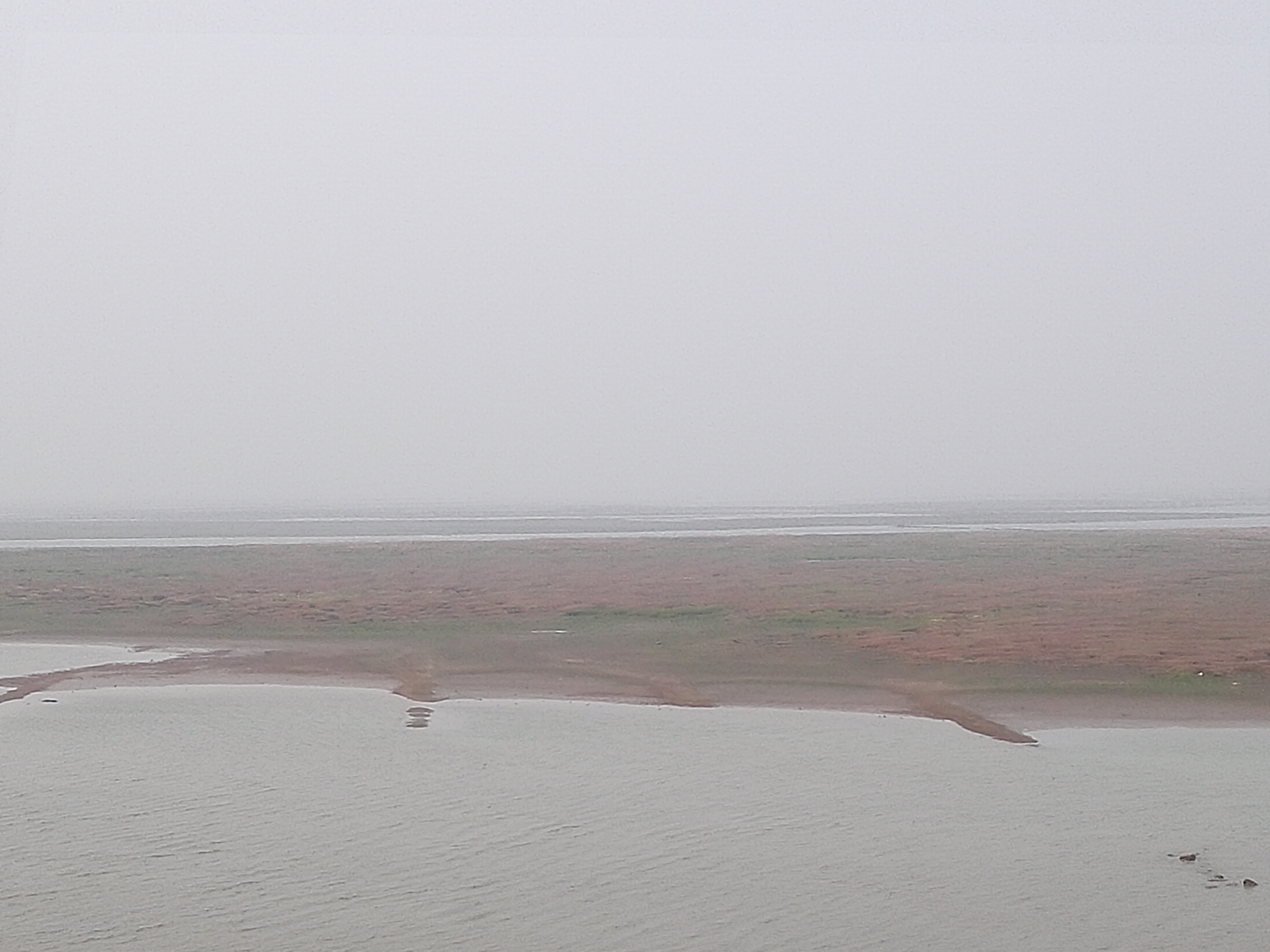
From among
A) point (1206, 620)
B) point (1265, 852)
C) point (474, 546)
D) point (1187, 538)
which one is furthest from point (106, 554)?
point (1265, 852)

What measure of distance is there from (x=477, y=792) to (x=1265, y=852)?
283 inches

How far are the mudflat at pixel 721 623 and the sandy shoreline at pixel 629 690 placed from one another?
0.23 ft

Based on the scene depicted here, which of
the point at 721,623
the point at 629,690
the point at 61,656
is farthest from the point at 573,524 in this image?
the point at 629,690

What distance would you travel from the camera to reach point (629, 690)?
20203 millimetres

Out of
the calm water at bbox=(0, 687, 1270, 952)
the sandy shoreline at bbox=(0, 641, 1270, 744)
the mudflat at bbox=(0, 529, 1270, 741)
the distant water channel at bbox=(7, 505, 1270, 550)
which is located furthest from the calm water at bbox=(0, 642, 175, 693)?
the distant water channel at bbox=(7, 505, 1270, 550)

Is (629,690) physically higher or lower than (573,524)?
lower

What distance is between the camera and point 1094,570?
35.7 meters

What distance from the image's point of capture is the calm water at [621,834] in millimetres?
9695

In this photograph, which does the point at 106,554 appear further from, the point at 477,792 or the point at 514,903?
the point at 514,903

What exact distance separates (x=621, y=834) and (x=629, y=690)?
8070mm

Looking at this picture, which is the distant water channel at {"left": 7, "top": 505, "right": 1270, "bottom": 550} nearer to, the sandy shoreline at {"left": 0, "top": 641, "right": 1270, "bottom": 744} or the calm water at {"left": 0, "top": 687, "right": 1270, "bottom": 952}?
the sandy shoreline at {"left": 0, "top": 641, "right": 1270, "bottom": 744}

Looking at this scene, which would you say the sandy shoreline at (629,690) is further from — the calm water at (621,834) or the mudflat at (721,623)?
the calm water at (621,834)

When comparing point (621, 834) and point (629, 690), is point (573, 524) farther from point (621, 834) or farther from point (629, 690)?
point (621, 834)

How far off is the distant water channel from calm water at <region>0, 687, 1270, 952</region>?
3620 cm
